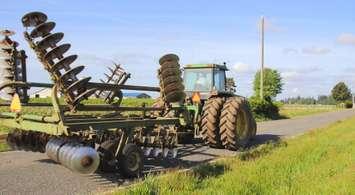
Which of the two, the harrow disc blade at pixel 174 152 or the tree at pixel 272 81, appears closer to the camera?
the harrow disc blade at pixel 174 152

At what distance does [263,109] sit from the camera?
100 ft

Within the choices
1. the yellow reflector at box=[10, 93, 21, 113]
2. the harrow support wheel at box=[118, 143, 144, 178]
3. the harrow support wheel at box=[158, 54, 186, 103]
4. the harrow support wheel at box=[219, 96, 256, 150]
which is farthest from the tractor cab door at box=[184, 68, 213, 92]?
the yellow reflector at box=[10, 93, 21, 113]

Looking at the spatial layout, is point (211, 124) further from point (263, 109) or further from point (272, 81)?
point (272, 81)

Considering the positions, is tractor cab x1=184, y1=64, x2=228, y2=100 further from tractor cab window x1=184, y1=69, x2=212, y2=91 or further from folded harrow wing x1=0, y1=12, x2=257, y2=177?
folded harrow wing x1=0, y1=12, x2=257, y2=177

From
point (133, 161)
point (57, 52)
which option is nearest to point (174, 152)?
point (133, 161)

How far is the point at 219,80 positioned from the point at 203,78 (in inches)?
17.8

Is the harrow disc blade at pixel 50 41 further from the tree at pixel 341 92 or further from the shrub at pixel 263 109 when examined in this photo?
the tree at pixel 341 92

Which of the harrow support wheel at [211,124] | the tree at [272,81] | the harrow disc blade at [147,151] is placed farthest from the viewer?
the tree at [272,81]

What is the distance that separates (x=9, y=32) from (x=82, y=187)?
2.86m

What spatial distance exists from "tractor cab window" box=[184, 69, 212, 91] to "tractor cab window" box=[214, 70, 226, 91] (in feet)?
0.57

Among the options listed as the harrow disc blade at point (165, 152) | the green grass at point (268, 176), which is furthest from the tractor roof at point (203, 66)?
the harrow disc blade at point (165, 152)

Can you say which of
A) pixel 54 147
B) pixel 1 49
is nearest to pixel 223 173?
pixel 54 147

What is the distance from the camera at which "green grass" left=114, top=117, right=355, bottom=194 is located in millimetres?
6555

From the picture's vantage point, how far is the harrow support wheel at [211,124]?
38.5ft
